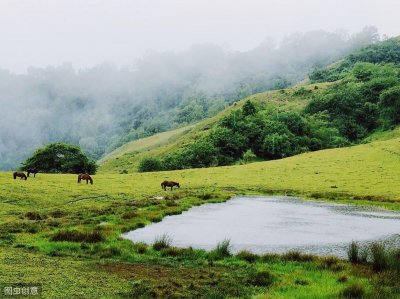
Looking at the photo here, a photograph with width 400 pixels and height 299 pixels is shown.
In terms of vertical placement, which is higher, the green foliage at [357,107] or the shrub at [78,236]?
the green foliage at [357,107]

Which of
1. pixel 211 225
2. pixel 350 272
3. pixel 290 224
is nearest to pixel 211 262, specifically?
pixel 350 272

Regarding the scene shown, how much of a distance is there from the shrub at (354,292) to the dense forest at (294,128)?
336 ft

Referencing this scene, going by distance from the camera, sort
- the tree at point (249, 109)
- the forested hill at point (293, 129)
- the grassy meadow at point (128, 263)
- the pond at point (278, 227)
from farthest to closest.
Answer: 1. the tree at point (249, 109)
2. the forested hill at point (293, 129)
3. the pond at point (278, 227)
4. the grassy meadow at point (128, 263)

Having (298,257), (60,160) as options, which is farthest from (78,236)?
(60,160)

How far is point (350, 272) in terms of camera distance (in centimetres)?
1620

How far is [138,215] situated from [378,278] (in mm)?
18908

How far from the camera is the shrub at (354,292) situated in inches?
527

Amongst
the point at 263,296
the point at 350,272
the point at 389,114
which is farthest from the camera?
the point at 389,114

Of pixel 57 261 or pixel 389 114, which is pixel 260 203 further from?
pixel 389 114

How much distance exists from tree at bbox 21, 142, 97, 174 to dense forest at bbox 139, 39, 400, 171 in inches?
790

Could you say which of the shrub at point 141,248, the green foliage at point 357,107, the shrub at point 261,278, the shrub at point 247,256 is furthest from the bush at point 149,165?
the shrub at point 261,278

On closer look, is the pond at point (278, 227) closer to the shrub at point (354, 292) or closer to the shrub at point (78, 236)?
the shrub at point (78, 236)

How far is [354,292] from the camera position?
1348 centimetres

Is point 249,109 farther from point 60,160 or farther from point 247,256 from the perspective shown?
point 247,256
